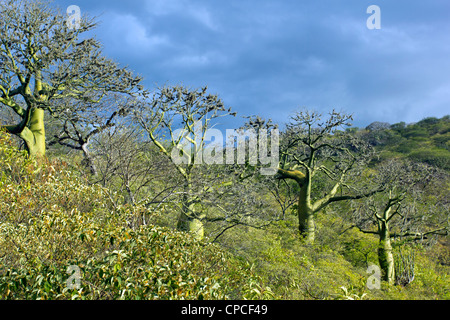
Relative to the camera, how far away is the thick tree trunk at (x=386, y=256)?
18969 mm

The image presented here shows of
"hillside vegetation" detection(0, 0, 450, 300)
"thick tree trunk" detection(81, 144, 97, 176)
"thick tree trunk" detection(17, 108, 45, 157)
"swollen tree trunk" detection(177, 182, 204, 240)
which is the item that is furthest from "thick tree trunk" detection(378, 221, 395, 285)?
"thick tree trunk" detection(17, 108, 45, 157)

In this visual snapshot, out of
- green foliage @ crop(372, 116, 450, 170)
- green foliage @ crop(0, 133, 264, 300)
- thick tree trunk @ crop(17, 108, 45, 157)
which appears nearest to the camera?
green foliage @ crop(0, 133, 264, 300)

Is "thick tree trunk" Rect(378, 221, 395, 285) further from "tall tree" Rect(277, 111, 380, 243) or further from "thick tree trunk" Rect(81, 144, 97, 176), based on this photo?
"thick tree trunk" Rect(81, 144, 97, 176)

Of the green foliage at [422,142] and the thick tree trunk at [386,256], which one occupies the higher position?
the green foliage at [422,142]

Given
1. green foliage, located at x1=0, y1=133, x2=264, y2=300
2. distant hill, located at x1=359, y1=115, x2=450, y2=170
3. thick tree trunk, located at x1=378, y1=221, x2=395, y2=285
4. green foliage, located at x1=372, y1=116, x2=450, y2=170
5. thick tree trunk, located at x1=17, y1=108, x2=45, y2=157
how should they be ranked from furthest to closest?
distant hill, located at x1=359, y1=115, x2=450, y2=170 < green foliage, located at x1=372, y1=116, x2=450, y2=170 < thick tree trunk, located at x1=378, y1=221, x2=395, y2=285 < thick tree trunk, located at x1=17, y1=108, x2=45, y2=157 < green foliage, located at x1=0, y1=133, x2=264, y2=300

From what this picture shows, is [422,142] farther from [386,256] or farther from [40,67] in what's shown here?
[40,67]

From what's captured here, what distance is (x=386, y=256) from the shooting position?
19.0 m

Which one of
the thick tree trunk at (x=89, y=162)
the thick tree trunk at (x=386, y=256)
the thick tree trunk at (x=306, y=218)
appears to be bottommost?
the thick tree trunk at (x=386, y=256)

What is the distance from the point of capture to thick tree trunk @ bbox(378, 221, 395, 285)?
18969 mm

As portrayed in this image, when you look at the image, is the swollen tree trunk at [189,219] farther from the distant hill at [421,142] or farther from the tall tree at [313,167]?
the distant hill at [421,142]

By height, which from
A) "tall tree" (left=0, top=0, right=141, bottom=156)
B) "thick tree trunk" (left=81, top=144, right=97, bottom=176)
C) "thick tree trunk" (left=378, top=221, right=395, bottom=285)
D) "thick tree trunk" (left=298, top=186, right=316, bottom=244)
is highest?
"tall tree" (left=0, top=0, right=141, bottom=156)

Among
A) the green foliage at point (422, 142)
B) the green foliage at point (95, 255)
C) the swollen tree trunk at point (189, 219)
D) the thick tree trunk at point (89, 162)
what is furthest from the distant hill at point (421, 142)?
the green foliage at point (95, 255)

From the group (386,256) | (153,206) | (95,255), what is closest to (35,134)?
(153,206)
